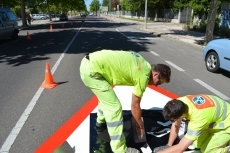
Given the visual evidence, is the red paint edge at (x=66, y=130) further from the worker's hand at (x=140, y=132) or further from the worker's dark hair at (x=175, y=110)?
the worker's dark hair at (x=175, y=110)

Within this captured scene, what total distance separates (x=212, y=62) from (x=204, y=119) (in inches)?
216

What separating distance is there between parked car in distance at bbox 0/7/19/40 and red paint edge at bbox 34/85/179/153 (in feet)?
37.9

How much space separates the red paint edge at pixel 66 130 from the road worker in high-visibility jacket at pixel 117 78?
962mm

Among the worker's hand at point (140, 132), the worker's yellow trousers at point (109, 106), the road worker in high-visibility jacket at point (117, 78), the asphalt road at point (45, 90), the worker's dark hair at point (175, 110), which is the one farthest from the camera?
the asphalt road at point (45, 90)

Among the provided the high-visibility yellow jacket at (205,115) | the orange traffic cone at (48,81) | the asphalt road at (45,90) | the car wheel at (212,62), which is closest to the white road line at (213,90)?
the asphalt road at (45,90)

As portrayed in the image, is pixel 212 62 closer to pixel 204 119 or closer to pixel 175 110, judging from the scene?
pixel 204 119

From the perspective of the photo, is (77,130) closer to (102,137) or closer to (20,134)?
(102,137)

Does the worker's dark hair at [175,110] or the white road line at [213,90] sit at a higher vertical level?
the worker's dark hair at [175,110]

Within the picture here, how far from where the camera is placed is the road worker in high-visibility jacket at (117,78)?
2.63m

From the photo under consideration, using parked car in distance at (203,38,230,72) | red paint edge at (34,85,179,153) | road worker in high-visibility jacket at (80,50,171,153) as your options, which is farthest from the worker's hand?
parked car in distance at (203,38,230,72)

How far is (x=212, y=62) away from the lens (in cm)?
738

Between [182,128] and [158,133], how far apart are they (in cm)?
39

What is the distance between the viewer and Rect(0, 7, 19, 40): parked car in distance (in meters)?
14.0

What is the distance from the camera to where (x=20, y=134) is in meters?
3.59
